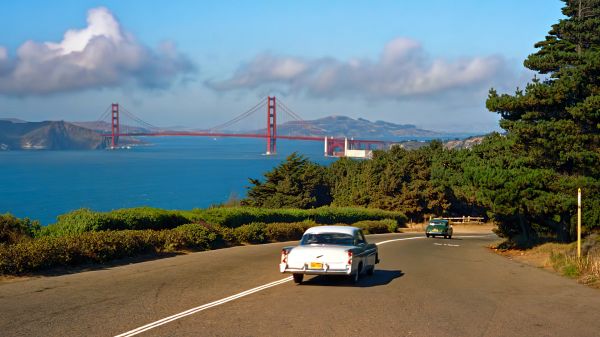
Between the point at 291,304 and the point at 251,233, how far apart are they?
18.3 metres

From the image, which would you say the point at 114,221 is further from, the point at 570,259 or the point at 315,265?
the point at 570,259

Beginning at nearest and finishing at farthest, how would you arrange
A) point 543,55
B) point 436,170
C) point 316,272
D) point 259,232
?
point 316,272, point 543,55, point 259,232, point 436,170

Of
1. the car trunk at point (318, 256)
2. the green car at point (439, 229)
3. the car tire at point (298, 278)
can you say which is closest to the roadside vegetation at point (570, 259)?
the car trunk at point (318, 256)

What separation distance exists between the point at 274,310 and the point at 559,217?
54.9 feet

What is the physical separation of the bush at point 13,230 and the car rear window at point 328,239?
8.06 m

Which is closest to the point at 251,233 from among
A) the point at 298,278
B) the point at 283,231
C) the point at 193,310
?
the point at 283,231

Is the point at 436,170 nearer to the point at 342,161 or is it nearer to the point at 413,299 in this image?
the point at 342,161

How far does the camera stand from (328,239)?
51.8ft

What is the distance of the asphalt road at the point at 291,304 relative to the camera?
32.6 ft

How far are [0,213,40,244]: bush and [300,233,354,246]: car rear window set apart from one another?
806 cm

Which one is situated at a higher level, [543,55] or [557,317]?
[543,55]

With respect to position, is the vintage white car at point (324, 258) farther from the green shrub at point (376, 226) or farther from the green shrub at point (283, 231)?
the green shrub at point (376, 226)

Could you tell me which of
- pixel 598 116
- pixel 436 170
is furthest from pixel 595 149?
→ pixel 436 170

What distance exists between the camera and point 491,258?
85.3 feet
